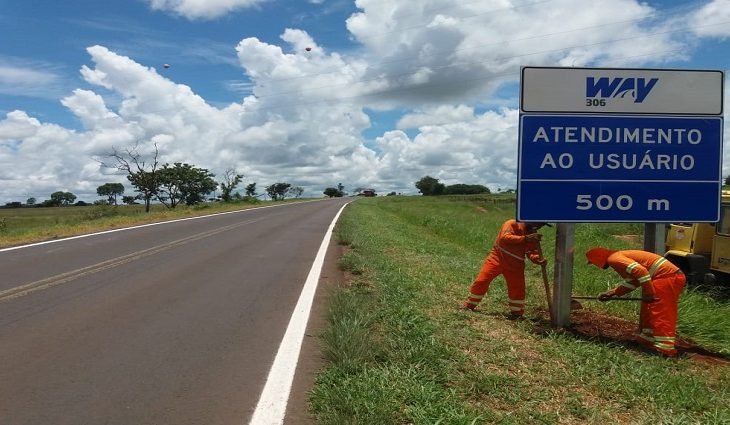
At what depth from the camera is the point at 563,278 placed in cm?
662

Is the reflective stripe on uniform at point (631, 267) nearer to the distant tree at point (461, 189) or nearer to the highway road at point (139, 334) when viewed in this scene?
the highway road at point (139, 334)

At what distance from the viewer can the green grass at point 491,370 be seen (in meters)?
4.02

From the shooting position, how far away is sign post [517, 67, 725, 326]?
248 inches

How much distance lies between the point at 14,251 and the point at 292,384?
37.5 ft

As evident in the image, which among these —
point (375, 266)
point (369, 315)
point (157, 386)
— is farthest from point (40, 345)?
point (375, 266)

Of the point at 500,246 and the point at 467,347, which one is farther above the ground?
the point at 500,246

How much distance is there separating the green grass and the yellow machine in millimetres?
2204

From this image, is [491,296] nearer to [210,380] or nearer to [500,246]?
[500,246]

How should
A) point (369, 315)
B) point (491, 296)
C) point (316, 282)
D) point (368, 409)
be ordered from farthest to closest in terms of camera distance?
point (316, 282) < point (491, 296) < point (369, 315) < point (368, 409)

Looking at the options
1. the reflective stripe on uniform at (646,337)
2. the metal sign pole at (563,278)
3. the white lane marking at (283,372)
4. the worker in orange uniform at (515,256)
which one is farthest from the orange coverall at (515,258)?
the white lane marking at (283,372)

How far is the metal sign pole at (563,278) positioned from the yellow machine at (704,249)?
4766mm

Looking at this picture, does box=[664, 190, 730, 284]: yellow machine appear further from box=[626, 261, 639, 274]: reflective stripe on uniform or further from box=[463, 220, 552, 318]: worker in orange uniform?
box=[626, 261, 639, 274]: reflective stripe on uniform

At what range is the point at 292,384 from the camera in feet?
15.5

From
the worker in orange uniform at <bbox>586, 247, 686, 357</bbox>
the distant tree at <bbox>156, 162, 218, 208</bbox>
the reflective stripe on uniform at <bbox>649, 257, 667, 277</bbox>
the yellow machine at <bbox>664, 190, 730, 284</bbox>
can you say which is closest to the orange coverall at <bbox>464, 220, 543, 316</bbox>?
the worker in orange uniform at <bbox>586, 247, 686, 357</bbox>
